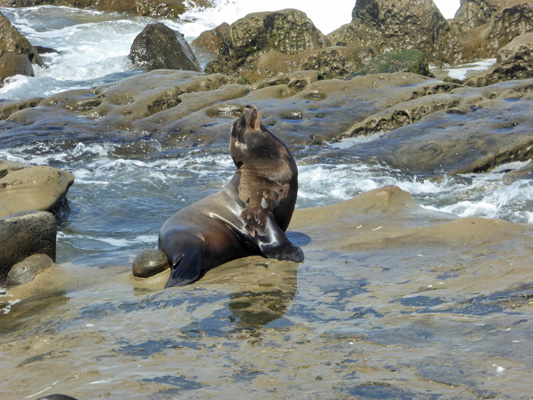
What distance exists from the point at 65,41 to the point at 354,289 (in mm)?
30403

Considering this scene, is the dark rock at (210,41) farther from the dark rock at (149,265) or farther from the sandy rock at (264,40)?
the dark rock at (149,265)

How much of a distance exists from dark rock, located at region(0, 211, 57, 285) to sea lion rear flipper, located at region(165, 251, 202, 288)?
1466 mm

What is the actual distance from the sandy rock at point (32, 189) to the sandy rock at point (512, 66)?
11.4 m

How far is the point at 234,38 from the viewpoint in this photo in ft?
72.9

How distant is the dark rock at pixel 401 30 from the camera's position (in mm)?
26219

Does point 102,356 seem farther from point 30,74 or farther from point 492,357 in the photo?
point 30,74

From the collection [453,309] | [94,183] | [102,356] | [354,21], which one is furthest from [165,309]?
[354,21]

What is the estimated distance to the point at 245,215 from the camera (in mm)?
6090

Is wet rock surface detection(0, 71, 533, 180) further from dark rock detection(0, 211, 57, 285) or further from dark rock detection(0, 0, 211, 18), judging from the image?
dark rock detection(0, 0, 211, 18)

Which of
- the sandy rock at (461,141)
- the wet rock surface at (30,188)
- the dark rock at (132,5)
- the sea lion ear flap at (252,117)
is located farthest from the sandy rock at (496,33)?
the sea lion ear flap at (252,117)

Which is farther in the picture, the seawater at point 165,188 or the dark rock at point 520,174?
the dark rock at point 520,174

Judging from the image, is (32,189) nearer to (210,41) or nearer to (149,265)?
(149,265)

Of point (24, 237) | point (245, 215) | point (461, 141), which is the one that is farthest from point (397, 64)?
point (24, 237)

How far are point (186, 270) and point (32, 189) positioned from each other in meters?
4.46
